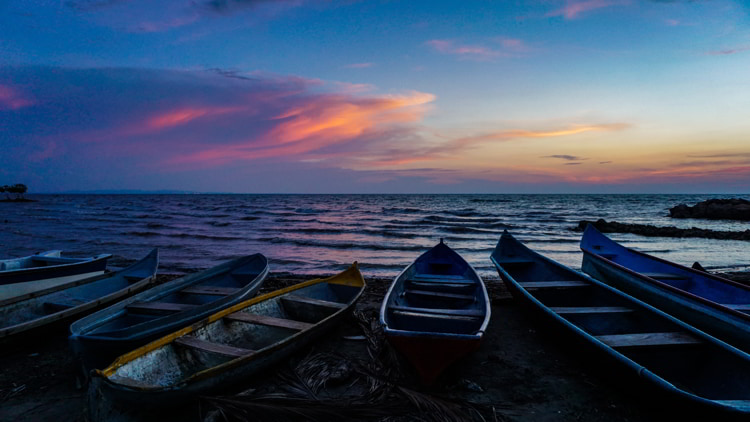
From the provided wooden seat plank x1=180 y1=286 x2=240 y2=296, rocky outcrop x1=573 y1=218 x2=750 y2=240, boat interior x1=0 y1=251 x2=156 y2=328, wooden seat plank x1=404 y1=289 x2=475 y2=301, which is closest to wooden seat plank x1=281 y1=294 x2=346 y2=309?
wooden seat plank x1=180 y1=286 x2=240 y2=296

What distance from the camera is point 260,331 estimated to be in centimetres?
587

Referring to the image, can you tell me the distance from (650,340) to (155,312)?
285 inches

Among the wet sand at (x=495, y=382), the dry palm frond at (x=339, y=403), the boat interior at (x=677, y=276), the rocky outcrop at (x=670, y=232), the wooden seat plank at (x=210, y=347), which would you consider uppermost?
the boat interior at (x=677, y=276)

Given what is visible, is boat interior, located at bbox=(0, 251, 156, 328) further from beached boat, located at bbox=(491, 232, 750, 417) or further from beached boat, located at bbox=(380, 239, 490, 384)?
beached boat, located at bbox=(491, 232, 750, 417)

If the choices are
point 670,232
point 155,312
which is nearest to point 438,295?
point 155,312

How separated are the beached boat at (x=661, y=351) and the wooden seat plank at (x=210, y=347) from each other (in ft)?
14.0

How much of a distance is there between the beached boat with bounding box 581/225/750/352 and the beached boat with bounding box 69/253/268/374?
24.5ft

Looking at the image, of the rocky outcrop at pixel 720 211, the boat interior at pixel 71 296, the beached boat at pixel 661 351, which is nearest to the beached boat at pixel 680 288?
the beached boat at pixel 661 351

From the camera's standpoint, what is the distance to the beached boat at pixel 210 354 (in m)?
3.39

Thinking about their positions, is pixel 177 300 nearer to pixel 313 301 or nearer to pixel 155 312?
pixel 155 312

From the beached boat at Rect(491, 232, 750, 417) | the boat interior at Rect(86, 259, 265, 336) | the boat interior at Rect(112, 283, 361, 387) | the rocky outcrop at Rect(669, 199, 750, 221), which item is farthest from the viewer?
the rocky outcrop at Rect(669, 199, 750, 221)

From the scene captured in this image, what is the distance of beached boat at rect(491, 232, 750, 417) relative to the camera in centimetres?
361

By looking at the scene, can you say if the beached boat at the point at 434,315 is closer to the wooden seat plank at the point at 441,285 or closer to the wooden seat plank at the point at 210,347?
the wooden seat plank at the point at 441,285

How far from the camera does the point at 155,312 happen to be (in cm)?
588
